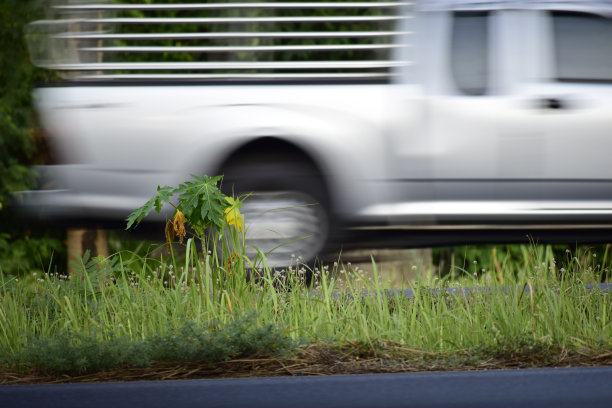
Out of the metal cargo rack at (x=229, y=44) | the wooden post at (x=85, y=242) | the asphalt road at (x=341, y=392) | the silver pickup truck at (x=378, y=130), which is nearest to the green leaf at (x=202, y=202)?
the asphalt road at (x=341, y=392)

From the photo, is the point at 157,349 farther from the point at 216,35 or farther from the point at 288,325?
the point at 216,35

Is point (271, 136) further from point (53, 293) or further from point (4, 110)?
point (4, 110)

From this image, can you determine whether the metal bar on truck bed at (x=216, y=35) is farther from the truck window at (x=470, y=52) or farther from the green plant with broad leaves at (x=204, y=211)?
the green plant with broad leaves at (x=204, y=211)

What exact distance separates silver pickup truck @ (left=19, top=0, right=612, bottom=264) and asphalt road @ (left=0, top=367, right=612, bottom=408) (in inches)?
94.5

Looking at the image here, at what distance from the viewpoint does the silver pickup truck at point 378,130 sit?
5098mm

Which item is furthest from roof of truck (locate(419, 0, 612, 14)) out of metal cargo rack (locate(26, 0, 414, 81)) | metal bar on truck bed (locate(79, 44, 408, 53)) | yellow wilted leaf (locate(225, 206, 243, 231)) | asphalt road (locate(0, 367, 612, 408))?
asphalt road (locate(0, 367, 612, 408))

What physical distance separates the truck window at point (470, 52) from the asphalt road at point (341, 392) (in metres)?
2.83

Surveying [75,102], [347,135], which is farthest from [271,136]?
[75,102]

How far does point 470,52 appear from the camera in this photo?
527 centimetres

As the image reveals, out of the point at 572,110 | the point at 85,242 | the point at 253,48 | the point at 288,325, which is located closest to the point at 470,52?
the point at 572,110

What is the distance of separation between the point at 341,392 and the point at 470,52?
3157 mm

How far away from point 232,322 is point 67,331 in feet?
1.83

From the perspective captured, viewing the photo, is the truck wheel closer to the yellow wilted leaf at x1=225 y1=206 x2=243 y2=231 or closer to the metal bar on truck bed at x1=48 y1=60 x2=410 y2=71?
the metal bar on truck bed at x1=48 y1=60 x2=410 y2=71

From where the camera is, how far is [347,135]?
510 centimetres
